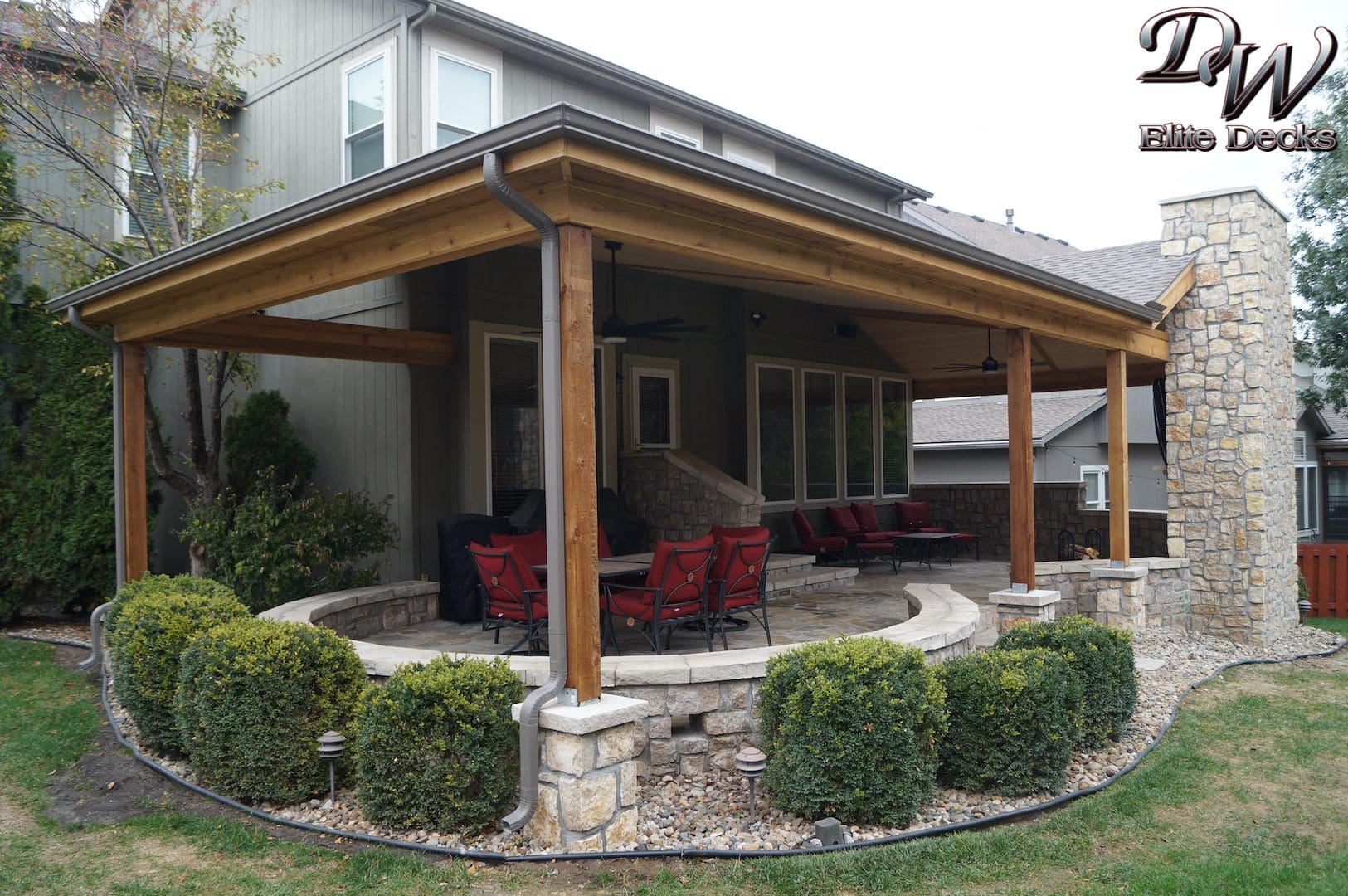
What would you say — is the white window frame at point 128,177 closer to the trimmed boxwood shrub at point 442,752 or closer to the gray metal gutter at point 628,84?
the gray metal gutter at point 628,84

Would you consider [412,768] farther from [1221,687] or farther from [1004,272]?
[1221,687]

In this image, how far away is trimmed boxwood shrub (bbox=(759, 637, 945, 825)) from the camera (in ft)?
13.6

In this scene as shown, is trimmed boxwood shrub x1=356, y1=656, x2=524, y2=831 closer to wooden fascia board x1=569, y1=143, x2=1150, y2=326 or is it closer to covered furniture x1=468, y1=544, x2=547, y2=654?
covered furniture x1=468, y1=544, x2=547, y2=654

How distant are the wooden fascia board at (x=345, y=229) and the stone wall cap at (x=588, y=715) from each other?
6.77ft

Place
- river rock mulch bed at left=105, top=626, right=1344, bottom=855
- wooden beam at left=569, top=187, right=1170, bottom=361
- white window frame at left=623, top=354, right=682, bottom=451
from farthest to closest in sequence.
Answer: white window frame at left=623, top=354, right=682, bottom=451 < wooden beam at left=569, top=187, right=1170, bottom=361 < river rock mulch bed at left=105, top=626, right=1344, bottom=855

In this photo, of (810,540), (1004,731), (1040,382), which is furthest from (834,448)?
(1004,731)

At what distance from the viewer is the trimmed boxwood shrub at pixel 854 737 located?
416 cm

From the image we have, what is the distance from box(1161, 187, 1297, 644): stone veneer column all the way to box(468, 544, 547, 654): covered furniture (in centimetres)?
732

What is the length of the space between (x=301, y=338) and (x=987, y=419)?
711 inches

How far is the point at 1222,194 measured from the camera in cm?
961

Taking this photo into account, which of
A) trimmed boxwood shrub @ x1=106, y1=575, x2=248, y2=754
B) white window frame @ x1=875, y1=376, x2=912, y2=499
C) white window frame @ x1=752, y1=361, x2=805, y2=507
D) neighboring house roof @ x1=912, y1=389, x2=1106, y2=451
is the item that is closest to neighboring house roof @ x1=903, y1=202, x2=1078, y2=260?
neighboring house roof @ x1=912, y1=389, x2=1106, y2=451

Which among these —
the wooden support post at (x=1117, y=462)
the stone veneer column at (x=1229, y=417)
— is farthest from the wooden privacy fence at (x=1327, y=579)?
the wooden support post at (x=1117, y=462)

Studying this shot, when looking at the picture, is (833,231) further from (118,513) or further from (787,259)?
(118,513)

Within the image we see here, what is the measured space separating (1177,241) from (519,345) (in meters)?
7.01
